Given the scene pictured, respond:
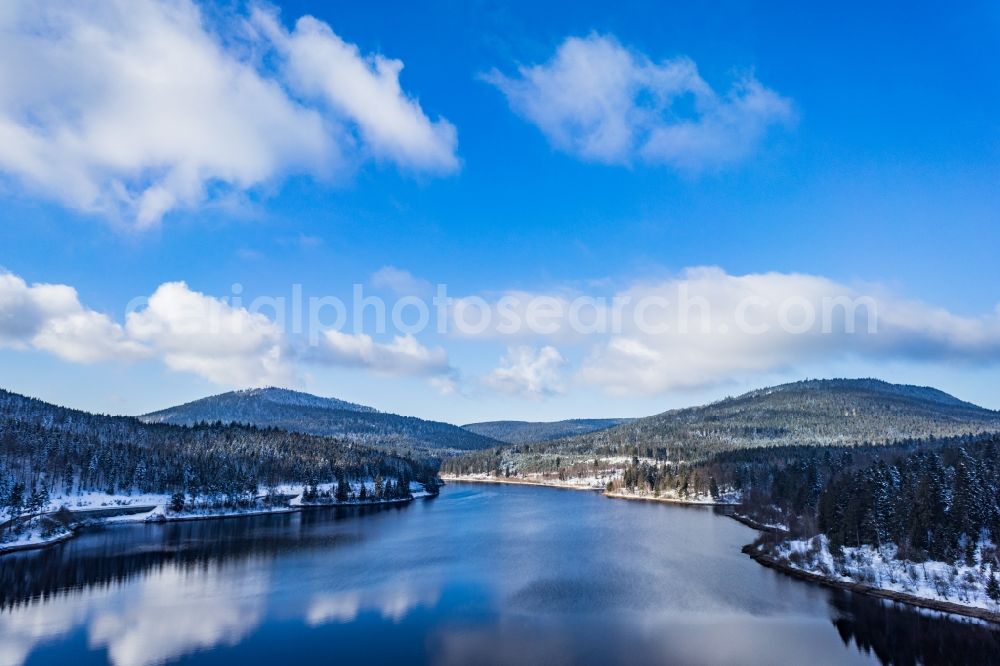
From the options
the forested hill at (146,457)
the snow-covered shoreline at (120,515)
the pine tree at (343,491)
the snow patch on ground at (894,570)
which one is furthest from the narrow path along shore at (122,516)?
the snow patch on ground at (894,570)

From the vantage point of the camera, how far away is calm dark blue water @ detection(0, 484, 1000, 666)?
138 ft

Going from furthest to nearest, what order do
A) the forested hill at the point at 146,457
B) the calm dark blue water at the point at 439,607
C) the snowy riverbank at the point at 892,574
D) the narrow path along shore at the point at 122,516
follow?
the forested hill at the point at 146,457, the narrow path along shore at the point at 122,516, the snowy riverbank at the point at 892,574, the calm dark blue water at the point at 439,607

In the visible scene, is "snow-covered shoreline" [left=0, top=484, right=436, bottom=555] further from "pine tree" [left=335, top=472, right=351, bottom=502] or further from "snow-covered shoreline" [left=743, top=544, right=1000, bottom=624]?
"snow-covered shoreline" [left=743, top=544, right=1000, bottom=624]

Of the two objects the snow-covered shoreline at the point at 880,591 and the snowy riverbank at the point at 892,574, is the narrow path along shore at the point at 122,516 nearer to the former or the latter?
the snow-covered shoreline at the point at 880,591

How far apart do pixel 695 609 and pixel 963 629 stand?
20.4 meters

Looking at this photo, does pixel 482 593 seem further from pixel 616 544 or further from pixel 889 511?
pixel 889 511

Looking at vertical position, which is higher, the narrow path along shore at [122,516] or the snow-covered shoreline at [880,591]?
the snow-covered shoreline at [880,591]

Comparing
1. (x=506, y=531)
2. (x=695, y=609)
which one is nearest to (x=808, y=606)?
(x=695, y=609)

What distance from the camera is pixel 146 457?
142 m

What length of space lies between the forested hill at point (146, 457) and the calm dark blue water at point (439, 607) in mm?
41207

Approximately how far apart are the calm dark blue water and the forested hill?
4121 centimetres

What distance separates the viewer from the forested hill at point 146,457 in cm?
12550

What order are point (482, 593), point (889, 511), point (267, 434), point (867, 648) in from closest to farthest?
point (867, 648) < point (482, 593) < point (889, 511) < point (267, 434)

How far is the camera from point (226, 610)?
52656 millimetres
